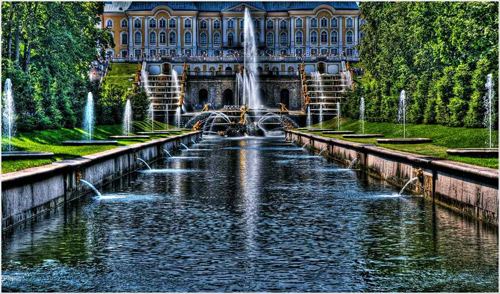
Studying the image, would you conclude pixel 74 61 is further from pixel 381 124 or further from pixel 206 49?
pixel 206 49

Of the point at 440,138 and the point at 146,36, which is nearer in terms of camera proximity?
the point at 440,138

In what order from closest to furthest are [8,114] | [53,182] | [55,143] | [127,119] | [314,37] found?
[53,182] < [55,143] < [8,114] < [127,119] < [314,37]

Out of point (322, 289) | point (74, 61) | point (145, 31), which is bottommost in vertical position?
point (322, 289)

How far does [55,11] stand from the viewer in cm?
4728

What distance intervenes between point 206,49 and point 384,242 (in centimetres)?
13155

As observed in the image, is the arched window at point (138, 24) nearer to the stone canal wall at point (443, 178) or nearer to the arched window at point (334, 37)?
the arched window at point (334, 37)

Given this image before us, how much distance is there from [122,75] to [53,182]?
88656 millimetres

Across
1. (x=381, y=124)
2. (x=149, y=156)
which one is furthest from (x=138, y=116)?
(x=149, y=156)

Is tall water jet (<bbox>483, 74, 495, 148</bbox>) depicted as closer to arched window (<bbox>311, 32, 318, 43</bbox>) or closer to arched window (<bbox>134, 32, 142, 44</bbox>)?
arched window (<bbox>311, 32, 318, 43</bbox>)

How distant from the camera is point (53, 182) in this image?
16797 millimetres

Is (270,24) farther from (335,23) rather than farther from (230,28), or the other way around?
(335,23)

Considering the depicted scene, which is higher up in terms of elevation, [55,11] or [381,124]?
[55,11]

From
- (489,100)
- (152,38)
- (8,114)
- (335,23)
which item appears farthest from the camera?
(335,23)

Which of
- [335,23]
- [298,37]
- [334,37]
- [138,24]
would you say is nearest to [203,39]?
[138,24]
